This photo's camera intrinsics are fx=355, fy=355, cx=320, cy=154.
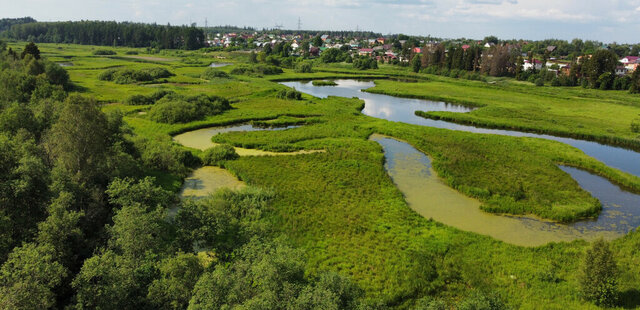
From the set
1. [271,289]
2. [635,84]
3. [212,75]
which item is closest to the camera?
[271,289]

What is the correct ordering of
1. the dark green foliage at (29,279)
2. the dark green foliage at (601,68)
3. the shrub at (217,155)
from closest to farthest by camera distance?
the dark green foliage at (29,279)
the shrub at (217,155)
the dark green foliage at (601,68)

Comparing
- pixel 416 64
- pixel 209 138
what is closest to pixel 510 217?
pixel 209 138

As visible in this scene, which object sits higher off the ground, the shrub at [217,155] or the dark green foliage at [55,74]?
the dark green foliage at [55,74]

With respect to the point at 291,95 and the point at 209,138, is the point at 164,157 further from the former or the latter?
the point at 291,95

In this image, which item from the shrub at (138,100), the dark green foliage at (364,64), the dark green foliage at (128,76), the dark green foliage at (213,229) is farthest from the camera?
the dark green foliage at (364,64)

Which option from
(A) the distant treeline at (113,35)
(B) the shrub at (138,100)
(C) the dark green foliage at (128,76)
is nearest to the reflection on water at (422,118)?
(C) the dark green foliage at (128,76)

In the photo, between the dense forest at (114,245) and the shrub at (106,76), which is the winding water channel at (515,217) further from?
the shrub at (106,76)
